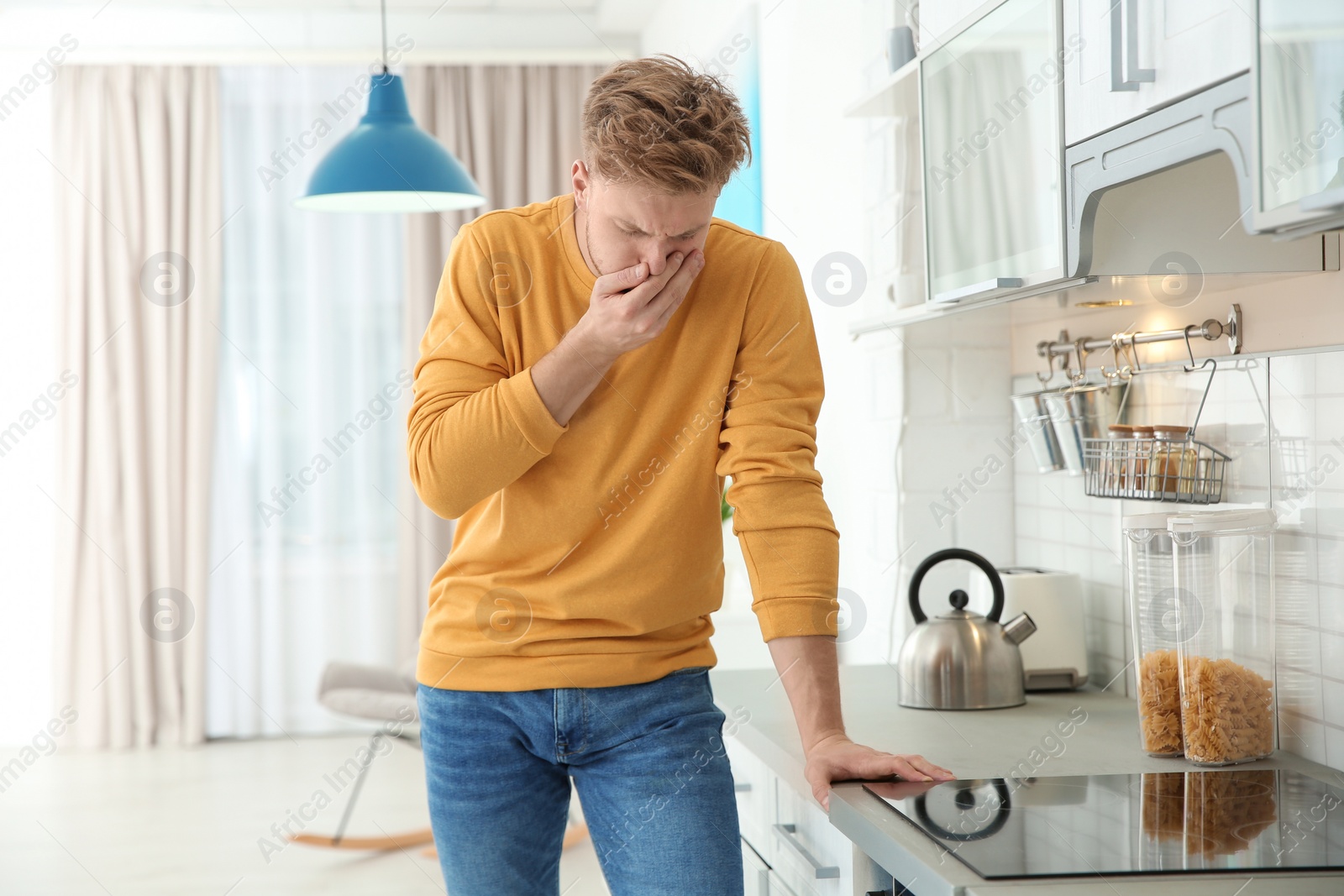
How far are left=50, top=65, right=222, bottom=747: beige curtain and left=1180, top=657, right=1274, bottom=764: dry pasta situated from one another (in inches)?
151

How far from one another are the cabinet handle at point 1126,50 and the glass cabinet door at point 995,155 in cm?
14

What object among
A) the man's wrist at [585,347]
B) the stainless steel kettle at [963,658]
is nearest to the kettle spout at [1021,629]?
the stainless steel kettle at [963,658]

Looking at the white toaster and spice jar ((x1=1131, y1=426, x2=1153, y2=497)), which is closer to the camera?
spice jar ((x1=1131, y1=426, x2=1153, y2=497))

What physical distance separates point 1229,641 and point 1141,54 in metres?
0.65

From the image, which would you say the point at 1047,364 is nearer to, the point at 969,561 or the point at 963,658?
the point at 969,561

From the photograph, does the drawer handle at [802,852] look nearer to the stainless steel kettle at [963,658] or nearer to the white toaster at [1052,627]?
the stainless steel kettle at [963,658]

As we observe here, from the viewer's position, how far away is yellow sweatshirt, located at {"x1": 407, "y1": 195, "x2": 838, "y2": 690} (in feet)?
3.89

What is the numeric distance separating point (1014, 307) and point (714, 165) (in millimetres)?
743

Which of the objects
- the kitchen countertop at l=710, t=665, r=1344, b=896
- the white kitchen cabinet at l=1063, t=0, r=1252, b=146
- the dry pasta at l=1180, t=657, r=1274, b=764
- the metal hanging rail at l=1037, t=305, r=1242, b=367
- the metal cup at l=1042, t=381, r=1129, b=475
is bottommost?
the kitchen countertop at l=710, t=665, r=1344, b=896

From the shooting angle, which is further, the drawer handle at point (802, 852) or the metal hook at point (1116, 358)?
the metal hook at point (1116, 358)

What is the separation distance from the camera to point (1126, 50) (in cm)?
113

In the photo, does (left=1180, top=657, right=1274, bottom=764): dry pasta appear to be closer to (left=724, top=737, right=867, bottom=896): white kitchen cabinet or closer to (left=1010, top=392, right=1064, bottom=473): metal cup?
(left=724, top=737, right=867, bottom=896): white kitchen cabinet

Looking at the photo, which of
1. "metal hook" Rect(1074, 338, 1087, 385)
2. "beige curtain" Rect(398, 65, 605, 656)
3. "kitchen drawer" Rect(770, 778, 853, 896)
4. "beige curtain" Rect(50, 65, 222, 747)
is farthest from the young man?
"beige curtain" Rect(50, 65, 222, 747)

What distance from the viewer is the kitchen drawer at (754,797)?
5.14 feet
